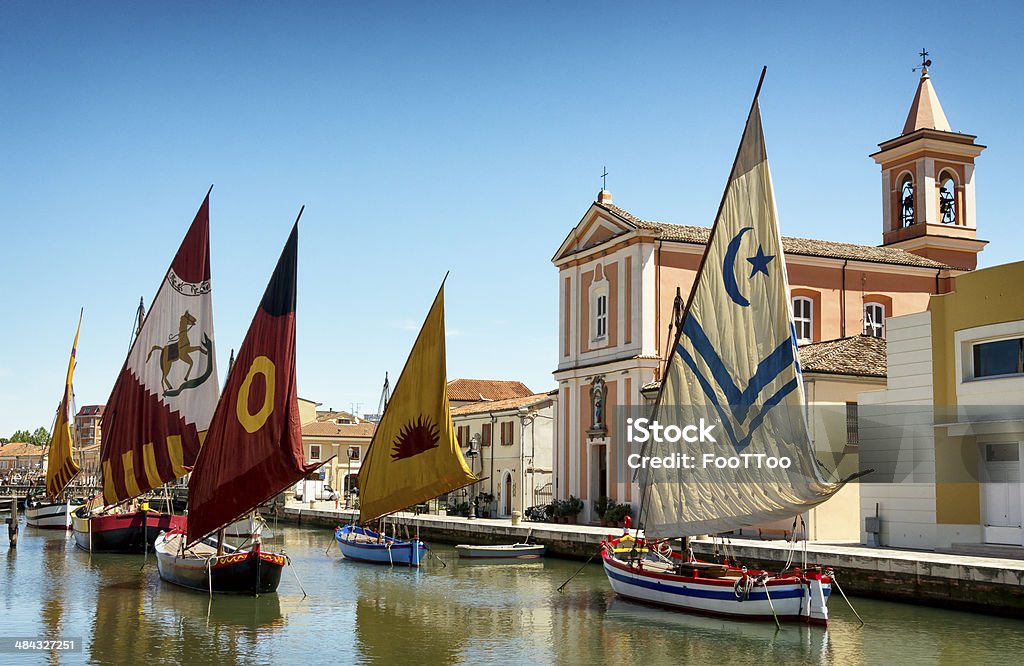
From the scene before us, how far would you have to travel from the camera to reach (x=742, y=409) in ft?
71.2

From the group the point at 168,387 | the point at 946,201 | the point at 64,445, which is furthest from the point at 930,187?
the point at 64,445

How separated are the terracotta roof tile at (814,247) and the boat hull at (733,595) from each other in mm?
20795

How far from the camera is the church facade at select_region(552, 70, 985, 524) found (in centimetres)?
4341

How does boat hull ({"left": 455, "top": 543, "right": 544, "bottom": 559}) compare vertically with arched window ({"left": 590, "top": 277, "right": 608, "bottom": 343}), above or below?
below

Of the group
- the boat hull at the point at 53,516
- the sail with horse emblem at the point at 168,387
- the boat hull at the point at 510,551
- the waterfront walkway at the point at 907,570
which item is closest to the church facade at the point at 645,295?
the boat hull at the point at 510,551

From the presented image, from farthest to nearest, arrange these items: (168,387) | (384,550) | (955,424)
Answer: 1. (384,550)
2. (168,387)
3. (955,424)

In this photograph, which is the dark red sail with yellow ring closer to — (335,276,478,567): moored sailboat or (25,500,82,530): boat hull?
(335,276,478,567): moored sailboat

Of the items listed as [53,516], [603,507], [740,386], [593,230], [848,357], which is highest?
[593,230]

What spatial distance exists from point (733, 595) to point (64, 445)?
37806mm

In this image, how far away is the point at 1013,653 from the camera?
62.5ft

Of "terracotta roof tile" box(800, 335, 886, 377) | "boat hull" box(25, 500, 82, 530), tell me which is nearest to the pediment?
"terracotta roof tile" box(800, 335, 886, 377)

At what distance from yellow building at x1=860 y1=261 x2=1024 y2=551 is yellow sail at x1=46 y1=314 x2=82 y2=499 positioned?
3594 cm
